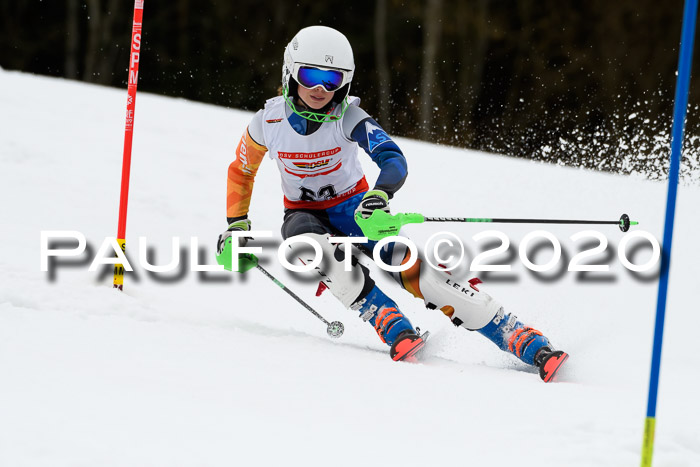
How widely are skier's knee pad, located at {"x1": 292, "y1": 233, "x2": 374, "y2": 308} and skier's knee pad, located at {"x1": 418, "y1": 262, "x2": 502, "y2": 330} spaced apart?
257 mm

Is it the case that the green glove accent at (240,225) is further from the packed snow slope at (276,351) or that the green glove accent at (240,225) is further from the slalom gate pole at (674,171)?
the slalom gate pole at (674,171)

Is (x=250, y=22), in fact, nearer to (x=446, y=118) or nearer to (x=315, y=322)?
(x=446, y=118)

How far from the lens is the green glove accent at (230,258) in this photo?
148 inches

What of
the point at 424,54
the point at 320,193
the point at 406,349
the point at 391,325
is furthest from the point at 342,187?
the point at 424,54

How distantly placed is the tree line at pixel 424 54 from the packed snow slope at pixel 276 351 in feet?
43.1

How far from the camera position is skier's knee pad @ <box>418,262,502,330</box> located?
3436mm

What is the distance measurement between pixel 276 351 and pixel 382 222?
718mm

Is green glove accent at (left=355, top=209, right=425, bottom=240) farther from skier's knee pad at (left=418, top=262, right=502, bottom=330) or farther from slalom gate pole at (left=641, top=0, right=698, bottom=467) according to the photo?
slalom gate pole at (left=641, top=0, right=698, bottom=467)

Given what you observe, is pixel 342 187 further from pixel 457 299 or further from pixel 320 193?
pixel 457 299

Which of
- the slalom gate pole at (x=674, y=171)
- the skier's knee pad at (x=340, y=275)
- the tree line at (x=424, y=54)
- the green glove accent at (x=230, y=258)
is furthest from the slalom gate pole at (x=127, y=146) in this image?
the tree line at (x=424, y=54)

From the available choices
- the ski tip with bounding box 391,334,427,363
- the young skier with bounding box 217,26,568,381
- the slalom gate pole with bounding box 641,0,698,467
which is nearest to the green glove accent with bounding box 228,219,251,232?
the young skier with bounding box 217,26,568,381

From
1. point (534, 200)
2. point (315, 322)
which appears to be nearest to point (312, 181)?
point (315, 322)

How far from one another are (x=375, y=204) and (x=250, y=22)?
64.1ft

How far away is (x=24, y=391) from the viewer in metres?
2.18
